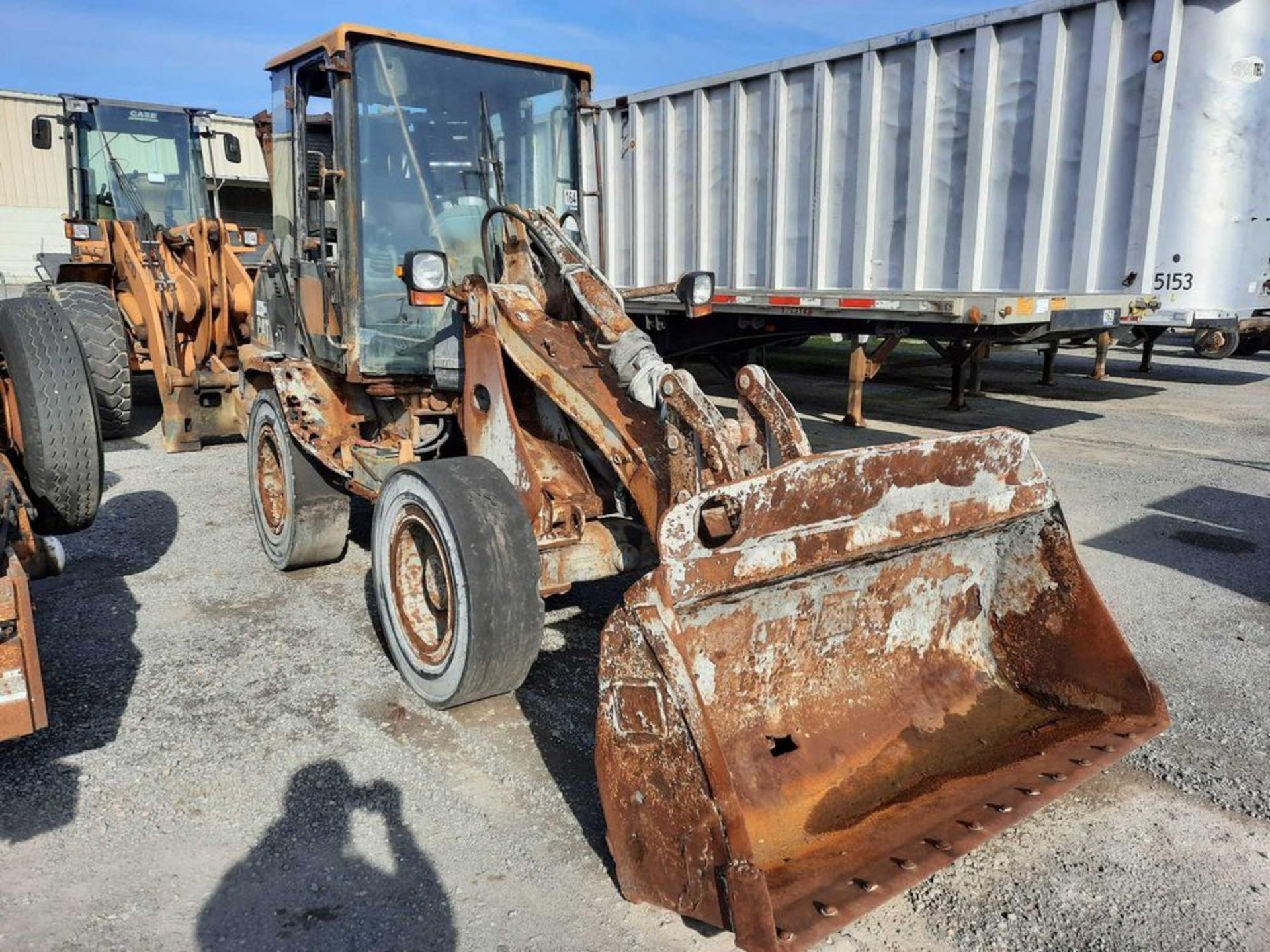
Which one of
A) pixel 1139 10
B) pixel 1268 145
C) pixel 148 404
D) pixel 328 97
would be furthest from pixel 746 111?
pixel 148 404

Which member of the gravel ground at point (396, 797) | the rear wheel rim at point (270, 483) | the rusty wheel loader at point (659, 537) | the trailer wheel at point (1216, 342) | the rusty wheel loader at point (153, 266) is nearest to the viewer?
the rusty wheel loader at point (659, 537)

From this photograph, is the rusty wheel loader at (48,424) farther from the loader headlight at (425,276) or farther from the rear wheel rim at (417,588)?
the loader headlight at (425,276)

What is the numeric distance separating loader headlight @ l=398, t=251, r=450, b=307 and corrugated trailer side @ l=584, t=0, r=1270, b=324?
2556 mm

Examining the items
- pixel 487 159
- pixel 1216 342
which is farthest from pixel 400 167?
pixel 1216 342

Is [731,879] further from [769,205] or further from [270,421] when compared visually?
[769,205]

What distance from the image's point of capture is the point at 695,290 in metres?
3.91

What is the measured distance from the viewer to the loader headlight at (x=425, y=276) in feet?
12.4

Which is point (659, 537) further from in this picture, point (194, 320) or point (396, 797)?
point (194, 320)

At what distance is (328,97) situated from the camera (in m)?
4.50

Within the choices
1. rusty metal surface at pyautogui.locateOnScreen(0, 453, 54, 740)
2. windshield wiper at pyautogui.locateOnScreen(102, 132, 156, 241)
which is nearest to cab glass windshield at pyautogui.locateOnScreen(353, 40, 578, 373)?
rusty metal surface at pyautogui.locateOnScreen(0, 453, 54, 740)

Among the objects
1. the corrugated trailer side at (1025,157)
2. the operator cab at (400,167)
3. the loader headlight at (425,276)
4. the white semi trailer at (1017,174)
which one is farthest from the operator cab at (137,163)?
the loader headlight at (425,276)

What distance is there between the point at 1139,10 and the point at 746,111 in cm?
335

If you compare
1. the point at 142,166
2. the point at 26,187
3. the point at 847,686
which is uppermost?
the point at 26,187

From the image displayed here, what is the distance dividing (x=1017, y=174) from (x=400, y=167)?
531 cm
